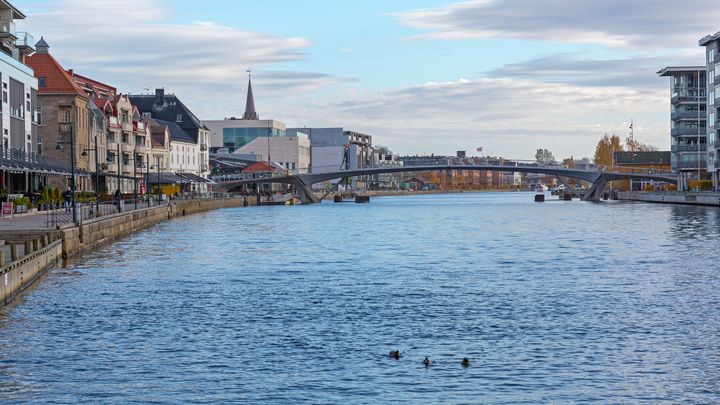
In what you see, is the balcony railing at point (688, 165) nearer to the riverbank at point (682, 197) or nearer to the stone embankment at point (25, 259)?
the riverbank at point (682, 197)

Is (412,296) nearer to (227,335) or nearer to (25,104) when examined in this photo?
(227,335)

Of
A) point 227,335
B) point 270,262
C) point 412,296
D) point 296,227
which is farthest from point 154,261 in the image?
point 296,227

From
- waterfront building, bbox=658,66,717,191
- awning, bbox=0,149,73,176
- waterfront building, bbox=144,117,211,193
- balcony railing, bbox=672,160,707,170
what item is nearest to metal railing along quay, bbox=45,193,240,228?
awning, bbox=0,149,73,176

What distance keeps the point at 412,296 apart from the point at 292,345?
11.9 metres

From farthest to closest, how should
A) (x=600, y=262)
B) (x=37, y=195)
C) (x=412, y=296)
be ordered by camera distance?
1. (x=37, y=195)
2. (x=600, y=262)
3. (x=412, y=296)

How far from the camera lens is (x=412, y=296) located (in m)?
41.6

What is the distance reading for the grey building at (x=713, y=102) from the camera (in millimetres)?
152625

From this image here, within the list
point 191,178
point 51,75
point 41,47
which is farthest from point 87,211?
point 191,178

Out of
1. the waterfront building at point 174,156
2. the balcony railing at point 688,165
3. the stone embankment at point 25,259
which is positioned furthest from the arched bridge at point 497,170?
the stone embankment at point 25,259

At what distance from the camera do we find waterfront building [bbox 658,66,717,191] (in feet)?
597

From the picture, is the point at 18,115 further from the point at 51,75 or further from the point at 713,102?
the point at 713,102

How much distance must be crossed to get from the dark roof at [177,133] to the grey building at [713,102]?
87191 mm

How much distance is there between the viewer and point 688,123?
185375 mm

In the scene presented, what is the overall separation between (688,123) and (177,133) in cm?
9039
